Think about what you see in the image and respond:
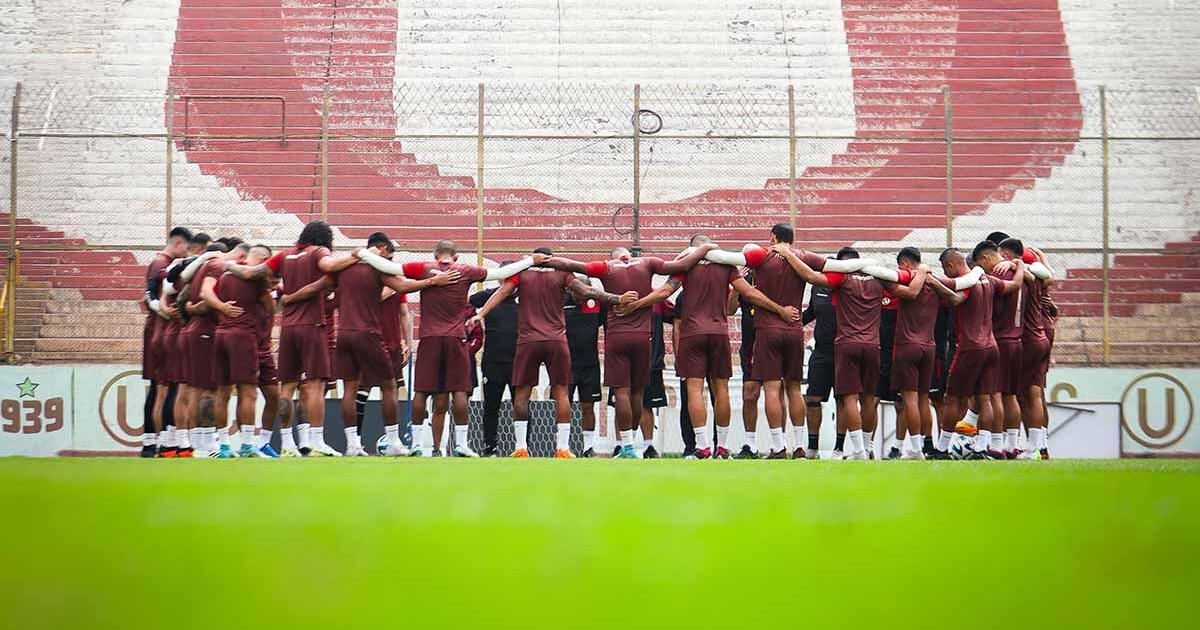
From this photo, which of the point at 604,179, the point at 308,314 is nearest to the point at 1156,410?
the point at 604,179

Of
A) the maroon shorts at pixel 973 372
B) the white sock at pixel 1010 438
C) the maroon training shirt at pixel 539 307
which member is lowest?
the white sock at pixel 1010 438

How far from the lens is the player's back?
1051 centimetres

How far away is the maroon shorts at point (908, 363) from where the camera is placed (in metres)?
11.0

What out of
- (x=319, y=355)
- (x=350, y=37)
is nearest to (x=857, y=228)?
(x=350, y=37)

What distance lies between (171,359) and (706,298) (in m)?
4.92

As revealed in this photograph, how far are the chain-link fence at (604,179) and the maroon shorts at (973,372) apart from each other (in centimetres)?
671

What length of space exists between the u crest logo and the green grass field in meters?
11.8

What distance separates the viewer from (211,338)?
413 inches

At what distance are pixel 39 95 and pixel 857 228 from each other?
45.8 ft

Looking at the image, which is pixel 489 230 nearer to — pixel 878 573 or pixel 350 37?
pixel 350 37

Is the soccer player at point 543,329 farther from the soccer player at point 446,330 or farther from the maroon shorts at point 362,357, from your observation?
the maroon shorts at point 362,357

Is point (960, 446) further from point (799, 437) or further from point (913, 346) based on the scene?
point (799, 437)

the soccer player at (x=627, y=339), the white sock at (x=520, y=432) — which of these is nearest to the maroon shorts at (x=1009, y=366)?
the soccer player at (x=627, y=339)

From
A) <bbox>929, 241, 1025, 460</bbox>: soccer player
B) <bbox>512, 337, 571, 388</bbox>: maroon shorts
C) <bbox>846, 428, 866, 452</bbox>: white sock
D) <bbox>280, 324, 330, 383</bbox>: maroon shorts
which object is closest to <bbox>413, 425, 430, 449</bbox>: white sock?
<bbox>512, 337, 571, 388</bbox>: maroon shorts
